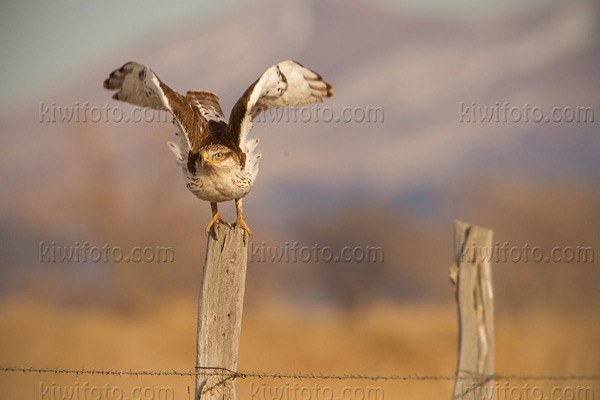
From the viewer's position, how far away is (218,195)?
4.27 meters

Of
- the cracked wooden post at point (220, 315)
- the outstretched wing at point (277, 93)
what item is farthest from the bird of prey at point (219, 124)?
the cracked wooden post at point (220, 315)

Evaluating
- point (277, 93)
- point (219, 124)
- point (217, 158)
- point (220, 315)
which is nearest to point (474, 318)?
point (220, 315)

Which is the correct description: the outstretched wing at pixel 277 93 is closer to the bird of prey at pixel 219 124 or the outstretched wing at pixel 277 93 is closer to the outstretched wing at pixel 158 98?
the bird of prey at pixel 219 124

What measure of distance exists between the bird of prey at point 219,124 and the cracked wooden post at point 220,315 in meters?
0.98

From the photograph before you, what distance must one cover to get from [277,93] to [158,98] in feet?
3.13

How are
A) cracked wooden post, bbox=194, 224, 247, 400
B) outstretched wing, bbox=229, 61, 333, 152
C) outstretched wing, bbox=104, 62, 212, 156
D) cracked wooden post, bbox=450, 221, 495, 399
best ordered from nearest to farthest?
cracked wooden post, bbox=450, 221, 495, 399
cracked wooden post, bbox=194, 224, 247, 400
outstretched wing, bbox=229, 61, 333, 152
outstretched wing, bbox=104, 62, 212, 156

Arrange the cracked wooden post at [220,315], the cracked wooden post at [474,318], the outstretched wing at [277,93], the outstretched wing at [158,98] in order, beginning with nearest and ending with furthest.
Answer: the cracked wooden post at [474,318] → the cracked wooden post at [220,315] → the outstretched wing at [277,93] → the outstretched wing at [158,98]

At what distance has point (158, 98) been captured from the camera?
4441 millimetres

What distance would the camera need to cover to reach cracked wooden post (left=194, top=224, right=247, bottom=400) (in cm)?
292

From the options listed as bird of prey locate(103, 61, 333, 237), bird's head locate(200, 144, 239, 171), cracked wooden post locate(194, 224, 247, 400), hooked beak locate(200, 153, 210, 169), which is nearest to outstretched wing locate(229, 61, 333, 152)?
bird of prey locate(103, 61, 333, 237)

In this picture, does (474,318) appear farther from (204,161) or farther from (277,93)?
(277,93)

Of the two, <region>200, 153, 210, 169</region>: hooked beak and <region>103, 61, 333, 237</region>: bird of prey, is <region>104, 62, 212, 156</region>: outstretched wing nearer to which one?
<region>103, 61, 333, 237</region>: bird of prey

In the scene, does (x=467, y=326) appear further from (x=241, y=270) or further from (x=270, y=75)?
(x=270, y=75)

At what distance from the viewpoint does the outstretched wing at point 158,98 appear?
167 inches
